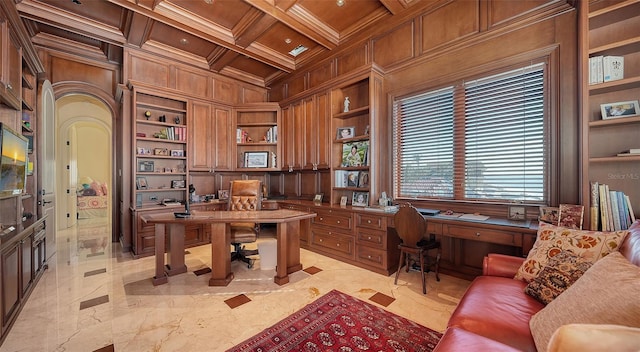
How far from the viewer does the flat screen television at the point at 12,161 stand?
2.14 meters

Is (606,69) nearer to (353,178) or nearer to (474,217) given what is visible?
(474,217)

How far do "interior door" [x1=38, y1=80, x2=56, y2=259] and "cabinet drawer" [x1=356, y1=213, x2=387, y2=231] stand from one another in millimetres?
4158

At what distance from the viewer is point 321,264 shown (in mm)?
3498

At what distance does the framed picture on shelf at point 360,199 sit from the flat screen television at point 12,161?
3.59m

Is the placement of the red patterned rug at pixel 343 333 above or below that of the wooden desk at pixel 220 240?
below

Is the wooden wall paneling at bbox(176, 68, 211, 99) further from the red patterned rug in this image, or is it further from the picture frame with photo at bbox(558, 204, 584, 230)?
the picture frame with photo at bbox(558, 204, 584, 230)

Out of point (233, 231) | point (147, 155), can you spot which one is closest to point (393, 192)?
point (233, 231)

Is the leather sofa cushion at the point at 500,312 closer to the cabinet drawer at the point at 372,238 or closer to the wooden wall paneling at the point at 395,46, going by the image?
the cabinet drawer at the point at 372,238

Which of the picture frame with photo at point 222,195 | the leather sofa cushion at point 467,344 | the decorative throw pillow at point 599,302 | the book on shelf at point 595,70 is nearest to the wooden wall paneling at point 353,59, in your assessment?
the book on shelf at point 595,70

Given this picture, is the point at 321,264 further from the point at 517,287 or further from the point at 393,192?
the point at 517,287

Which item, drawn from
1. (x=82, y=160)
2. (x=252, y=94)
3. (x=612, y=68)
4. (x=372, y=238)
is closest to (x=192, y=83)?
(x=252, y=94)

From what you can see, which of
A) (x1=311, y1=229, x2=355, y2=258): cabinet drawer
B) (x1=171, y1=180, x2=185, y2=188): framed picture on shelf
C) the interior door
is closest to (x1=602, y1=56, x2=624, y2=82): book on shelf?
(x1=311, y1=229, x2=355, y2=258): cabinet drawer

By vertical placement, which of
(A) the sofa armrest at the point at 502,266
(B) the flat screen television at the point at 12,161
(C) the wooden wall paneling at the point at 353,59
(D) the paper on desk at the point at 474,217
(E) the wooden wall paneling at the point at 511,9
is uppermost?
(C) the wooden wall paneling at the point at 353,59

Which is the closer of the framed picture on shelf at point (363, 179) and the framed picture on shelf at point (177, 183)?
the framed picture on shelf at point (363, 179)
